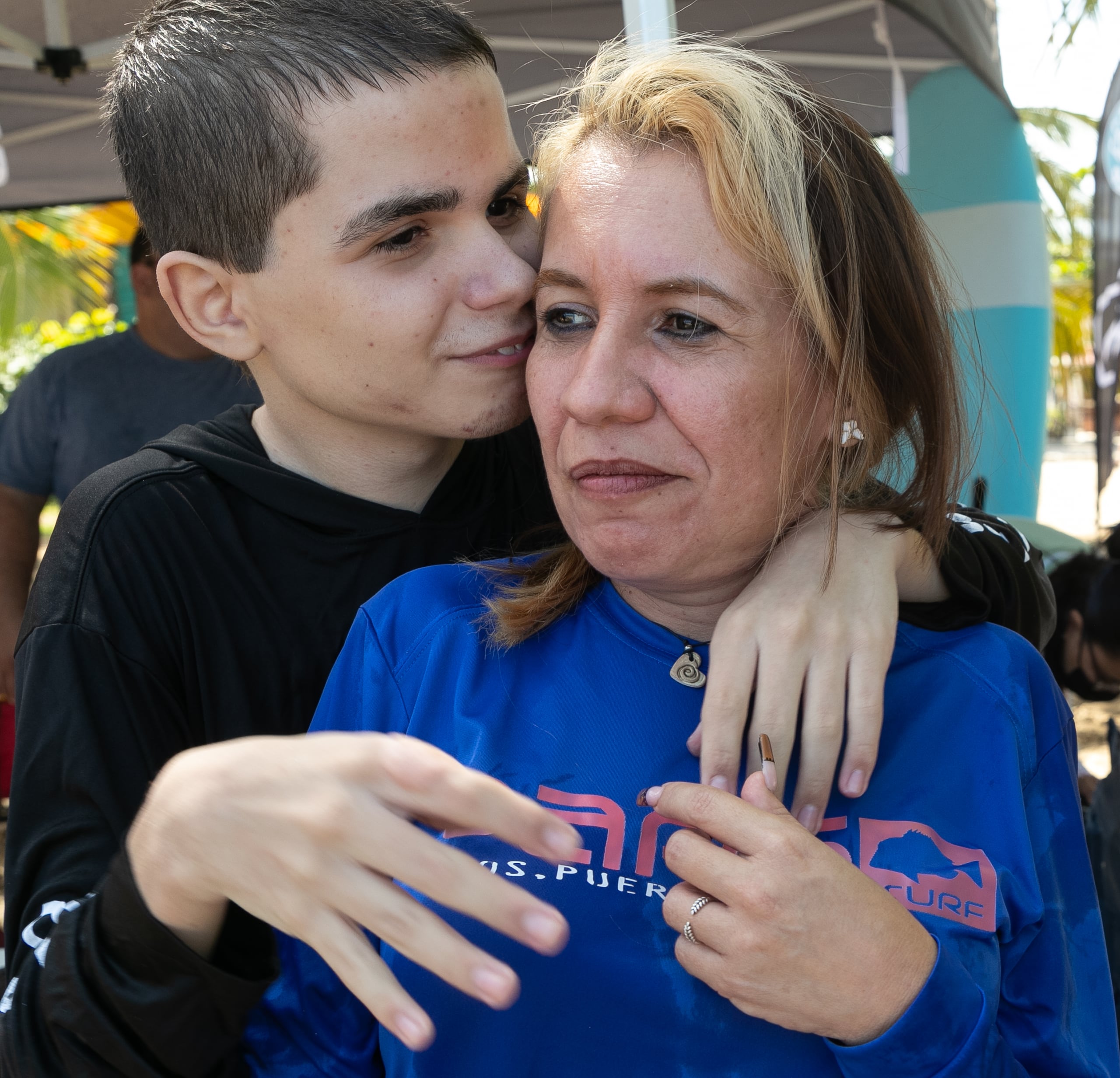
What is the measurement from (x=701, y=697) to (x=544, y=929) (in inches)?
25.6

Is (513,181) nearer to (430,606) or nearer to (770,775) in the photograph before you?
(430,606)

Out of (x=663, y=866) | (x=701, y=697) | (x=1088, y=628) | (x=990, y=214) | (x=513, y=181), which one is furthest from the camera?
(x=990, y=214)

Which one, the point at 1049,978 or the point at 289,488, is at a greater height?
the point at 289,488

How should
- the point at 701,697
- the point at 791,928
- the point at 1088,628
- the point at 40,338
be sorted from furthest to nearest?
the point at 40,338
the point at 1088,628
the point at 701,697
the point at 791,928

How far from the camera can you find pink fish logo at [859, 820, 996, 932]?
4.05 feet

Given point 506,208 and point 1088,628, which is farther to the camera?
point 1088,628

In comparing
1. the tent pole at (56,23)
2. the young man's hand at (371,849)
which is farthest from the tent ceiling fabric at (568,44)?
the young man's hand at (371,849)

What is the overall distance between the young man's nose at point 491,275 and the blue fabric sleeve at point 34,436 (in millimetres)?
2908

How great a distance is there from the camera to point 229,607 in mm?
1573

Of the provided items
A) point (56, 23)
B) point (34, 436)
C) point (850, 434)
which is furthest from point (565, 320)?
point (56, 23)

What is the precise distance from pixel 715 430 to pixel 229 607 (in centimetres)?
76

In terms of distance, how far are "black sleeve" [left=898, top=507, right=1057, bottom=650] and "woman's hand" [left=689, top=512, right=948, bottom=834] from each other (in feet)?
0.35

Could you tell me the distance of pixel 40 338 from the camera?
14.2 meters

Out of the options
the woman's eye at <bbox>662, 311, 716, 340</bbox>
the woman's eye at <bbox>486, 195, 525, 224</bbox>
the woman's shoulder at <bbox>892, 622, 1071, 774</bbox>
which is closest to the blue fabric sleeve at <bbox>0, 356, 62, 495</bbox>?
the woman's eye at <bbox>486, 195, 525, 224</bbox>
